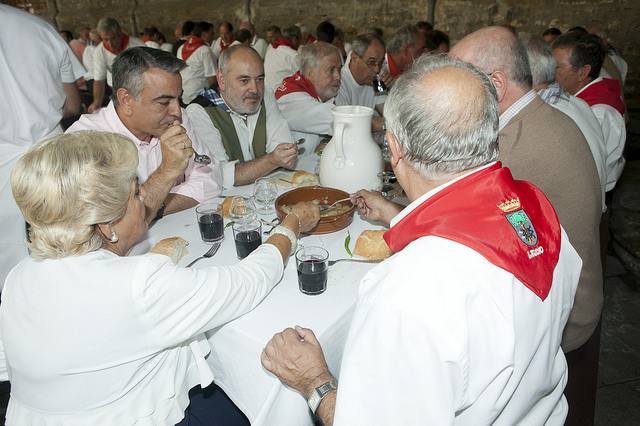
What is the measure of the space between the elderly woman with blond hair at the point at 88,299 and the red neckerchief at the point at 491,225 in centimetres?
57

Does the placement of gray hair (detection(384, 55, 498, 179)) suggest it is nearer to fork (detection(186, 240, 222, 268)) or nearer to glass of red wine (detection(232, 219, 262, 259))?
glass of red wine (detection(232, 219, 262, 259))

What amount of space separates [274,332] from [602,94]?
326cm

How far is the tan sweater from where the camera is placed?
5.25 feet

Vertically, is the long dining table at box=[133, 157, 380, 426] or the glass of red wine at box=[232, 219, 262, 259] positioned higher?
the glass of red wine at box=[232, 219, 262, 259]

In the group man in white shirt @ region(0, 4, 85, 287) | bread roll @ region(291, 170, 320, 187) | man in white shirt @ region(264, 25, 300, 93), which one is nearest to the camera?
bread roll @ region(291, 170, 320, 187)

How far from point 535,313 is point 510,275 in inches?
5.4

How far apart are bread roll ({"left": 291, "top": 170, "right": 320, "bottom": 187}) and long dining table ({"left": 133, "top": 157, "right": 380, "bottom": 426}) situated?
32.4 inches

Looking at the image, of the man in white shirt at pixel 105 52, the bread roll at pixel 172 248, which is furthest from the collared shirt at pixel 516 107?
the man in white shirt at pixel 105 52

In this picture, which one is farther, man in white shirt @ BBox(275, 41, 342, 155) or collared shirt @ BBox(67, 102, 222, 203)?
man in white shirt @ BBox(275, 41, 342, 155)

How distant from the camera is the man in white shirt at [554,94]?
2.19 m

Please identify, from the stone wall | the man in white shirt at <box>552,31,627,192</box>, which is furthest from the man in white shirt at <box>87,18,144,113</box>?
the man in white shirt at <box>552,31,627,192</box>

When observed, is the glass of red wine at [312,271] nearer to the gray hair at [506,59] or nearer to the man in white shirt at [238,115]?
the gray hair at [506,59]

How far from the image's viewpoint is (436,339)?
85 centimetres

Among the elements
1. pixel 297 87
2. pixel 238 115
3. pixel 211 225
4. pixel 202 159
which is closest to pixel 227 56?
pixel 238 115
